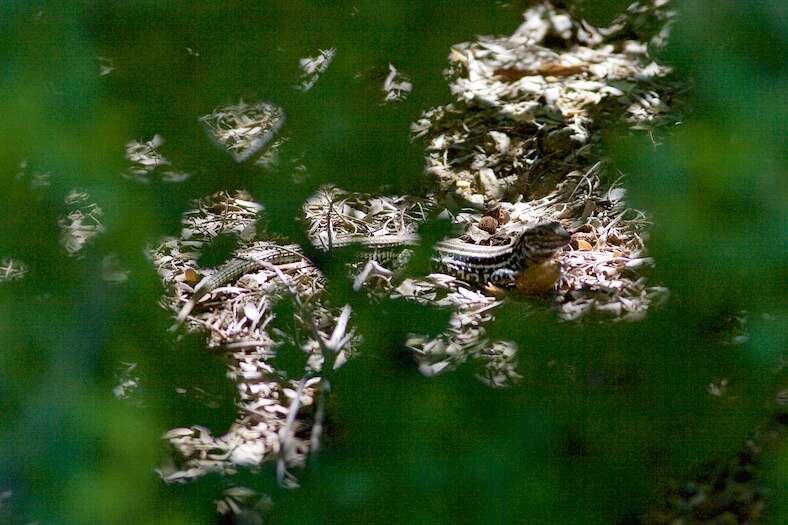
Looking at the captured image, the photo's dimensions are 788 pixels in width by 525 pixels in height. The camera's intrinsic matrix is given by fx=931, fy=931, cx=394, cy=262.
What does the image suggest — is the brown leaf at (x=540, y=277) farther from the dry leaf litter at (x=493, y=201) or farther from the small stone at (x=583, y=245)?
the small stone at (x=583, y=245)

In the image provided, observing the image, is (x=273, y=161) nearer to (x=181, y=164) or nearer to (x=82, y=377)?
(x=181, y=164)

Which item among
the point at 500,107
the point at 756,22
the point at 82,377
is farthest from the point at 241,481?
the point at 500,107

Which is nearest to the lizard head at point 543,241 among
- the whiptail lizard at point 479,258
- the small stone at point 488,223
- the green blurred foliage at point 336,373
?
the whiptail lizard at point 479,258

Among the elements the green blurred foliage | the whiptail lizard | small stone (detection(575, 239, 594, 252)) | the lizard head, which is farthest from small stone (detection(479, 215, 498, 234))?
the green blurred foliage

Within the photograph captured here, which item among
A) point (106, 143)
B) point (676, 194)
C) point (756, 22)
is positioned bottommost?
point (106, 143)

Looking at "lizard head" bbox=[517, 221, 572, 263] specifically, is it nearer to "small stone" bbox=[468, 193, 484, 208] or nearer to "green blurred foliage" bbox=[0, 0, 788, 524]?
"small stone" bbox=[468, 193, 484, 208]

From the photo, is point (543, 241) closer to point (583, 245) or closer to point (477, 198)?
point (583, 245)

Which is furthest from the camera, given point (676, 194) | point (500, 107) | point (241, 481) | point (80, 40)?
point (500, 107)
